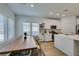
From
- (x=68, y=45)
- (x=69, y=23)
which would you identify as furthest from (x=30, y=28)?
(x=68, y=45)

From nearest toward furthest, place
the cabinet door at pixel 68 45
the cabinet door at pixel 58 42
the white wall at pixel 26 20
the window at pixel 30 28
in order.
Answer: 1. the white wall at pixel 26 20
2. the window at pixel 30 28
3. the cabinet door at pixel 68 45
4. the cabinet door at pixel 58 42

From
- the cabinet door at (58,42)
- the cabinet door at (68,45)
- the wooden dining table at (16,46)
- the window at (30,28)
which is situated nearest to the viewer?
the wooden dining table at (16,46)

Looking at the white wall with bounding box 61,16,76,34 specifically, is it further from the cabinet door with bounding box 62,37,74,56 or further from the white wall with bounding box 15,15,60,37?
the cabinet door with bounding box 62,37,74,56

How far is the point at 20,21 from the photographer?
8.61ft

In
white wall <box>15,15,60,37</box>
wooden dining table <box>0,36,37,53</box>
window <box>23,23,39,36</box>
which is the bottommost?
wooden dining table <box>0,36,37,53</box>

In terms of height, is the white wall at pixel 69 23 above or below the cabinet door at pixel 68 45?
above

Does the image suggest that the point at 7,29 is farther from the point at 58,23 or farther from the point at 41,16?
the point at 58,23

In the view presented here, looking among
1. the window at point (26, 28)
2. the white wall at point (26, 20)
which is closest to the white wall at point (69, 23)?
the white wall at point (26, 20)

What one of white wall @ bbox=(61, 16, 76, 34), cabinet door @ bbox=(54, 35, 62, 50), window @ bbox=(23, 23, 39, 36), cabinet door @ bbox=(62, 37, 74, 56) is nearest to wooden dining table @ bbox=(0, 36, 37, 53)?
window @ bbox=(23, 23, 39, 36)

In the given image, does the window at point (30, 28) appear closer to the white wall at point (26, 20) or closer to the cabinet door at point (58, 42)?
the white wall at point (26, 20)

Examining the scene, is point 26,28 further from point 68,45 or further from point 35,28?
point 68,45

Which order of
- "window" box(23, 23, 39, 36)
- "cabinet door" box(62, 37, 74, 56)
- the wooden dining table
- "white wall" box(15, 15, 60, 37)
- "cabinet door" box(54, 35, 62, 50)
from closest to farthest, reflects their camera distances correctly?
the wooden dining table < "white wall" box(15, 15, 60, 37) < "window" box(23, 23, 39, 36) < "cabinet door" box(62, 37, 74, 56) < "cabinet door" box(54, 35, 62, 50)

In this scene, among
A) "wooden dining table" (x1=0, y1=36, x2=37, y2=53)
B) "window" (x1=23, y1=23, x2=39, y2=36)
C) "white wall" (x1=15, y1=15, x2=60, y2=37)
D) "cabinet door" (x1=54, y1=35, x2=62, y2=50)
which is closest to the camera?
"wooden dining table" (x1=0, y1=36, x2=37, y2=53)

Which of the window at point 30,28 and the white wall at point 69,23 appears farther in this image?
the window at point 30,28
